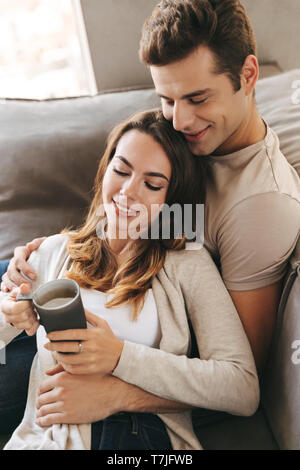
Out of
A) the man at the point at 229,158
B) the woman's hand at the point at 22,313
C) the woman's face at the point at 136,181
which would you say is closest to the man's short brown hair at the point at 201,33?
the man at the point at 229,158

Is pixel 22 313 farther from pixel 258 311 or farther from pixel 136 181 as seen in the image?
pixel 258 311

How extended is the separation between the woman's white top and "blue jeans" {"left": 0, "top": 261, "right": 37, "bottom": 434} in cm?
28

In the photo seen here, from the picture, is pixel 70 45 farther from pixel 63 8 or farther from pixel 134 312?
pixel 134 312

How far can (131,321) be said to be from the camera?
1.06m

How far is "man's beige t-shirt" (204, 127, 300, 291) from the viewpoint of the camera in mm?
1057

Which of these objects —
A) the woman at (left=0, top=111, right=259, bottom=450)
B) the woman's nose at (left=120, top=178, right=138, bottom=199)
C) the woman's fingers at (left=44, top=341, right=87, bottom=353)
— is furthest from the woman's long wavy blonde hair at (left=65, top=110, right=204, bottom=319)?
the woman's fingers at (left=44, top=341, right=87, bottom=353)

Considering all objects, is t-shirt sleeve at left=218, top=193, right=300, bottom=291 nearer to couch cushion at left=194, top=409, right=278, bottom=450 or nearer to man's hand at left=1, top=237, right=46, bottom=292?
couch cushion at left=194, top=409, right=278, bottom=450

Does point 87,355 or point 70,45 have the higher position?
point 70,45

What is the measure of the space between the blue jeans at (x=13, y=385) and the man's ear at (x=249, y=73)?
998mm

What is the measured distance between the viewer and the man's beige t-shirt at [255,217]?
106 cm

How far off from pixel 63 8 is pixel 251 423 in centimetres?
197

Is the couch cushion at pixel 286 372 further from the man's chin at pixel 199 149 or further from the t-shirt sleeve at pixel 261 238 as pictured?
the man's chin at pixel 199 149

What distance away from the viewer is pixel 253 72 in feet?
3.72
